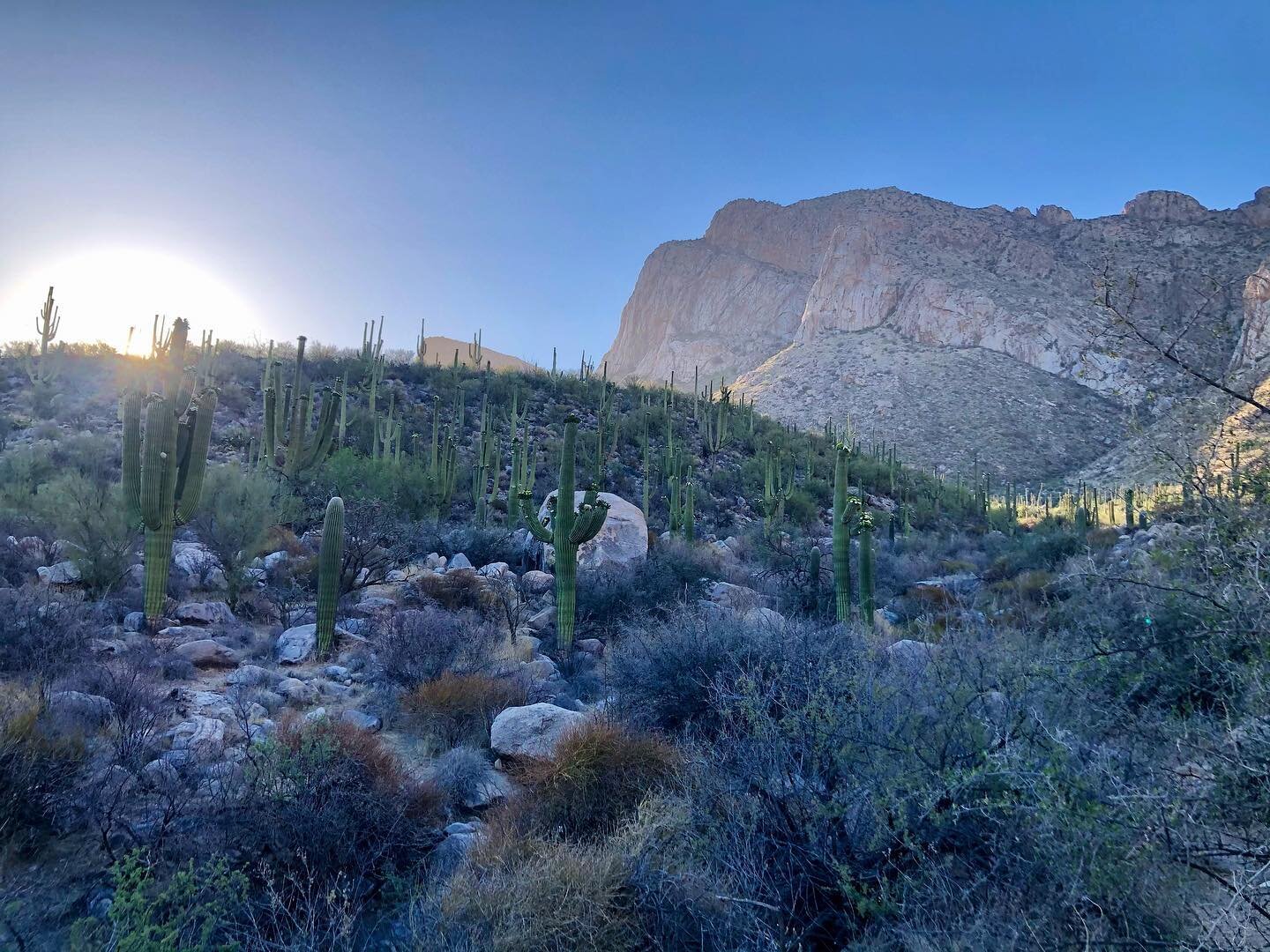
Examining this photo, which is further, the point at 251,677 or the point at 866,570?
the point at 866,570

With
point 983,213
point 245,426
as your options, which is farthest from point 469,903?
point 983,213

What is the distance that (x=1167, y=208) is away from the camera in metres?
66.8

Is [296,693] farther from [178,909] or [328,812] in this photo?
[178,909]

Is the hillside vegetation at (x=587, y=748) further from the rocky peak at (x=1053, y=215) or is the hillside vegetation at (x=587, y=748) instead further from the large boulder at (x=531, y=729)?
the rocky peak at (x=1053, y=215)

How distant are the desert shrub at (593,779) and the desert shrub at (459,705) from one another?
48.2 inches

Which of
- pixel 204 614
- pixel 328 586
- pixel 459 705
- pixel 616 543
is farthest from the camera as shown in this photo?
pixel 616 543

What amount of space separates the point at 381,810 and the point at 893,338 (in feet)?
220

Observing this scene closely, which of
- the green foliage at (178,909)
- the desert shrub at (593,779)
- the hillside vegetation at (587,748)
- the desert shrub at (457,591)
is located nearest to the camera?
the green foliage at (178,909)

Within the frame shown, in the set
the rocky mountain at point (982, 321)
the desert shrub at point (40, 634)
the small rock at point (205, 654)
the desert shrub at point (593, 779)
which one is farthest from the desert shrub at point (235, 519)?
the rocky mountain at point (982, 321)

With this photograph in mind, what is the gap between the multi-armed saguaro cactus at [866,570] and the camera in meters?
11.1

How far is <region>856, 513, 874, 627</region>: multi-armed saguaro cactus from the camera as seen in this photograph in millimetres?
11086

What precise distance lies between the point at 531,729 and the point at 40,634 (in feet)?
15.9

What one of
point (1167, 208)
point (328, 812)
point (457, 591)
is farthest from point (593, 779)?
point (1167, 208)

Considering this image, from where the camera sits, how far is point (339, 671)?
761cm
